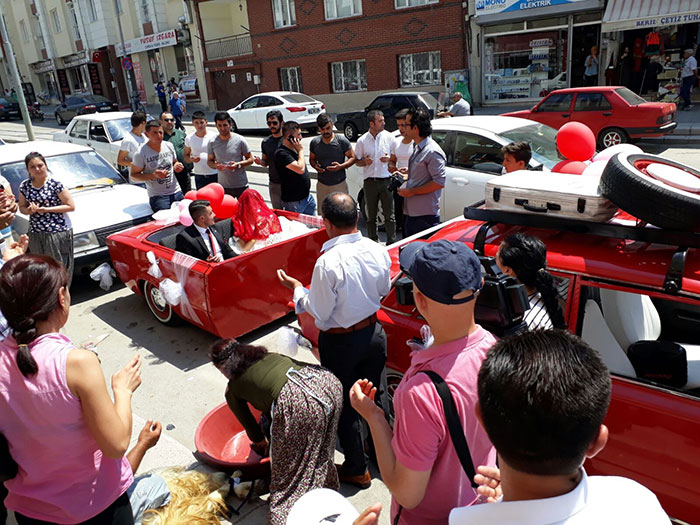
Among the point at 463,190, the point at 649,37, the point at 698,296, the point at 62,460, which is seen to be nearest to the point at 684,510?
the point at 698,296

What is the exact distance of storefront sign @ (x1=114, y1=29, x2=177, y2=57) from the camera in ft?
101

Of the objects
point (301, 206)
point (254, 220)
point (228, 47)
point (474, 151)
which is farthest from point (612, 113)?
point (228, 47)

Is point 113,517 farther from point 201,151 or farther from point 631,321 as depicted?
point 201,151

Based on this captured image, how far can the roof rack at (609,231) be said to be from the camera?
7.63 ft

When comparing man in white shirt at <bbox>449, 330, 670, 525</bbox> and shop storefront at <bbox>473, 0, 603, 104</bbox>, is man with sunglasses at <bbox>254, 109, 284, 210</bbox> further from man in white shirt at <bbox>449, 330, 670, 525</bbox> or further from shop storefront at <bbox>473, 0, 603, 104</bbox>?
shop storefront at <bbox>473, 0, 603, 104</bbox>

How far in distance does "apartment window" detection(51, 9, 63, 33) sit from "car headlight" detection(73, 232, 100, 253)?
42132mm

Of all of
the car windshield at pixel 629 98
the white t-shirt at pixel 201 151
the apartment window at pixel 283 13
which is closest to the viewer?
the white t-shirt at pixel 201 151

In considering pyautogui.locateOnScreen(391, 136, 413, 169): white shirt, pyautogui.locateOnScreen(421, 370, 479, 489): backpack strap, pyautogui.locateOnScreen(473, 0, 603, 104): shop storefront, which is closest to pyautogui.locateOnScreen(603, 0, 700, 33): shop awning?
pyautogui.locateOnScreen(473, 0, 603, 104): shop storefront

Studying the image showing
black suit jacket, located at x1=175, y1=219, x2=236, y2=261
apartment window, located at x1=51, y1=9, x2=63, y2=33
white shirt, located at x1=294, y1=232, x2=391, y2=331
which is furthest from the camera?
apartment window, located at x1=51, y1=9, x2=63, y2=33

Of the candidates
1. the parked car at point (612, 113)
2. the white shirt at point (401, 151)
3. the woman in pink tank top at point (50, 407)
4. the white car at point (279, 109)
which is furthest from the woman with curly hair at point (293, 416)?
the white car at point (279, 109)

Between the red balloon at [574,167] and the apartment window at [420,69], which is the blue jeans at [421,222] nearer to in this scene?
the red balloon at [574,167]

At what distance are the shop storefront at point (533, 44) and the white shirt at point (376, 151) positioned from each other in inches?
575

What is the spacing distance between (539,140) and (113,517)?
647 centimetres

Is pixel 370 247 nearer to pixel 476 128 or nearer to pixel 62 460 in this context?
pixel 62 460
